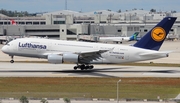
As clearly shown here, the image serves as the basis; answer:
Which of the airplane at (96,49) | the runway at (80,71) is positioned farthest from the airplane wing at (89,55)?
the runway at (80,71)

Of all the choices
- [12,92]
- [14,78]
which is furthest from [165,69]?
[12,92]

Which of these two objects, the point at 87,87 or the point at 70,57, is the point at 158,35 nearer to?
the point at 70,57

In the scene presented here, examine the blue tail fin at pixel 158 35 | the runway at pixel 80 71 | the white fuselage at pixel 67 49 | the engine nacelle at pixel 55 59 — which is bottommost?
the runway at pixel 80 71

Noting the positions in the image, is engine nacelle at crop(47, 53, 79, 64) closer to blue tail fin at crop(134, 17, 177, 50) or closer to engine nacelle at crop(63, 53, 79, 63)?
engine nacelle at crop(63, 53, 79, 63)

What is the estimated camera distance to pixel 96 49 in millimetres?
59938

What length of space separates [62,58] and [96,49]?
4314 mm

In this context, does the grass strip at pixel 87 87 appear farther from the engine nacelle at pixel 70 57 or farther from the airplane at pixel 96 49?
the airplane at pixel 96 49

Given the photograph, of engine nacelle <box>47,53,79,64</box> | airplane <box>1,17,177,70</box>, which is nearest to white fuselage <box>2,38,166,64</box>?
airplane <box>1,17,177,70</box>

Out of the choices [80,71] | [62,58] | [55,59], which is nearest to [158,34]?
[80,71]

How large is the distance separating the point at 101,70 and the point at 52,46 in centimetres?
683

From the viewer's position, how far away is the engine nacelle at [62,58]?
190ft

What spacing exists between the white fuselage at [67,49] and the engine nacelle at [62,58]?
4.36 ft

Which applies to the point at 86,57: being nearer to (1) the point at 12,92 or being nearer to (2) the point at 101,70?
(2) the point at 101,70

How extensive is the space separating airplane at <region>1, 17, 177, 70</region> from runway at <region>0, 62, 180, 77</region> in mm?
1619
